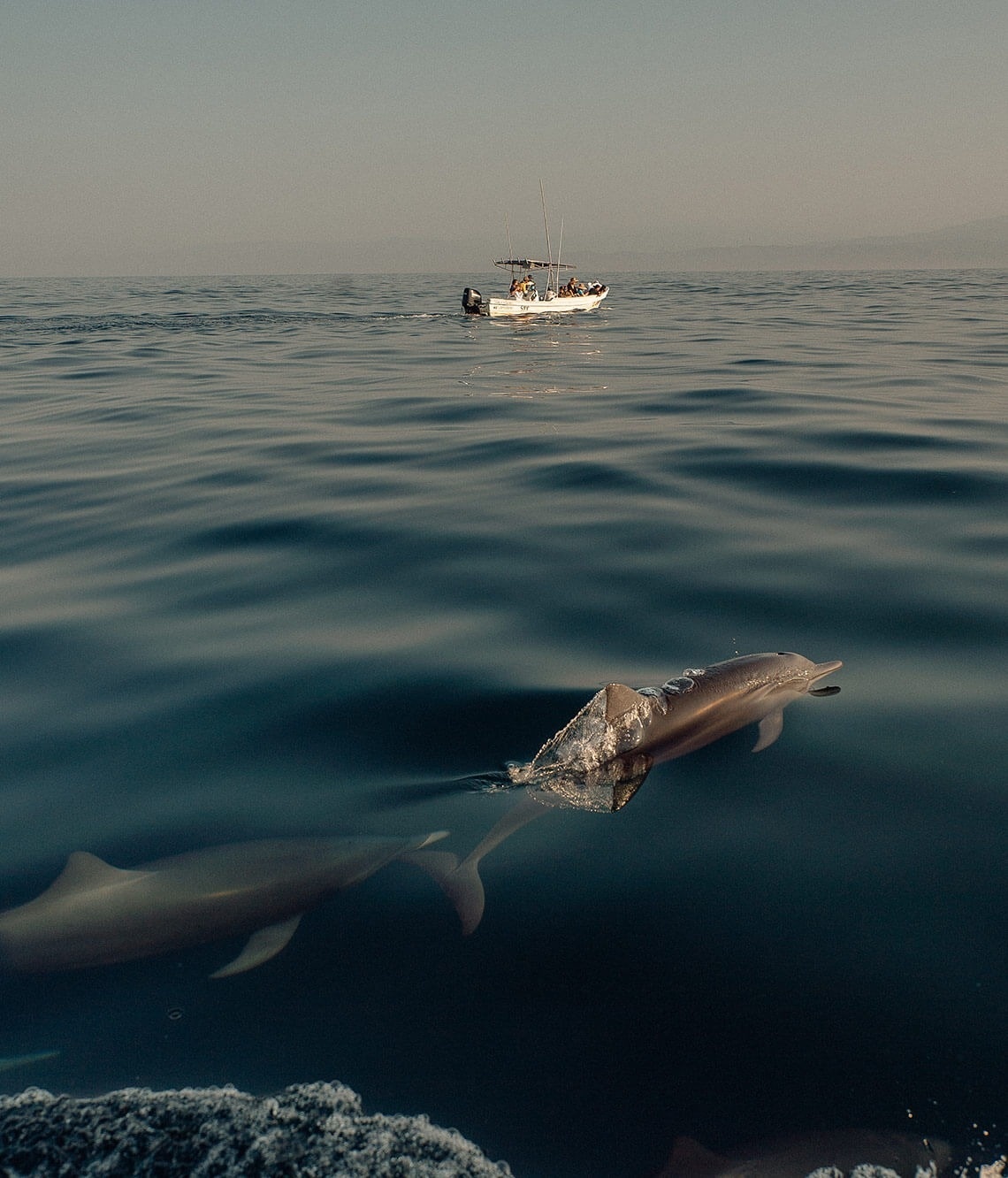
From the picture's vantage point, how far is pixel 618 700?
4859 mm

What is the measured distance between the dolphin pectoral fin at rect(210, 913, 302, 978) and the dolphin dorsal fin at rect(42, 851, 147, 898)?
2.29 ft

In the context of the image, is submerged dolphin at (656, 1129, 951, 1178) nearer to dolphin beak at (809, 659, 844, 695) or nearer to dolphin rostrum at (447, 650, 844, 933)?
dolphin rostrum at (447, 650, 844, 933)

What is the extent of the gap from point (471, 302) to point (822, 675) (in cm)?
4603

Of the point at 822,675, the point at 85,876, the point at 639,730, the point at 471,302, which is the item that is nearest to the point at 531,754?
the point at 639,730

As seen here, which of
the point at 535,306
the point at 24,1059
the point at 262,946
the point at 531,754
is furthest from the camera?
the point at 535,306

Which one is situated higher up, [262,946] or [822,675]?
[822,675]

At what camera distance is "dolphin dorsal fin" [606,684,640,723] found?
15.8 feet

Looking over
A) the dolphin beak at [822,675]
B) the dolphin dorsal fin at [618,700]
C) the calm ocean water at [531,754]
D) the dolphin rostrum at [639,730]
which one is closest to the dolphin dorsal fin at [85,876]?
the calm ocean water at [531,754]

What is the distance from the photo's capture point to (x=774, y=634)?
21.5 ft

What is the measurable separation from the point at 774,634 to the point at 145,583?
17.7 feet

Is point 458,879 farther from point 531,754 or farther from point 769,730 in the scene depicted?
point 769,730

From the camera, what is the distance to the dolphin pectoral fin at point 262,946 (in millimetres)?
3734

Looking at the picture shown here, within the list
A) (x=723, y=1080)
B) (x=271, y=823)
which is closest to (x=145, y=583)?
(x=271, y=823)

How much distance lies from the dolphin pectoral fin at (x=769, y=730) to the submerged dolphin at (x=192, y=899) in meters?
1.94
